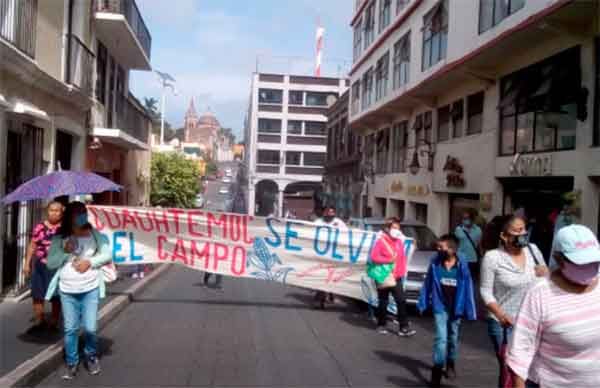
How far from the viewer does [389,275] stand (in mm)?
9594

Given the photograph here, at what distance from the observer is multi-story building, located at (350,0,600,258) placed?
41.4ft

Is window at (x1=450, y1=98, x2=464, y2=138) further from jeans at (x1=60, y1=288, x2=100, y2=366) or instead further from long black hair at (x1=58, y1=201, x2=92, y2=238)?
jeans at (x1=60, y1=288, x2=100, y2=366)

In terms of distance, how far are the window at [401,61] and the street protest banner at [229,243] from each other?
1646 cm

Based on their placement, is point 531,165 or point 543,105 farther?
point 531,165

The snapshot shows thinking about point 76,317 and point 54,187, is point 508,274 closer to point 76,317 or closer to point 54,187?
point 76,317

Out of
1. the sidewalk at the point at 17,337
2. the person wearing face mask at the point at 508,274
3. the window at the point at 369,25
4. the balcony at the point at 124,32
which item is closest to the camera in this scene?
the person wearing face mask at the point at 508,274

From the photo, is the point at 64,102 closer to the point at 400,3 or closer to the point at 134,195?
the point at 134,195

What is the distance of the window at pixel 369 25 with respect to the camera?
3466 cm

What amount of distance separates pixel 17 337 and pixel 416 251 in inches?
300

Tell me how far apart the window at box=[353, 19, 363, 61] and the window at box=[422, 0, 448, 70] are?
15.1 meters

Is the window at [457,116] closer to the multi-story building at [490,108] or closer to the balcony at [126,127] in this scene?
the multi-story building at [490,108]

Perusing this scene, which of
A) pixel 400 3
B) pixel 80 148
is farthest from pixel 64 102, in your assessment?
pixel 400 3

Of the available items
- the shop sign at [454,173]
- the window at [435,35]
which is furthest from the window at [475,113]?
the window at [435,35]

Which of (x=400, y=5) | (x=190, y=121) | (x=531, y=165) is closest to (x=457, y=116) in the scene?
(x=531, y=165)
